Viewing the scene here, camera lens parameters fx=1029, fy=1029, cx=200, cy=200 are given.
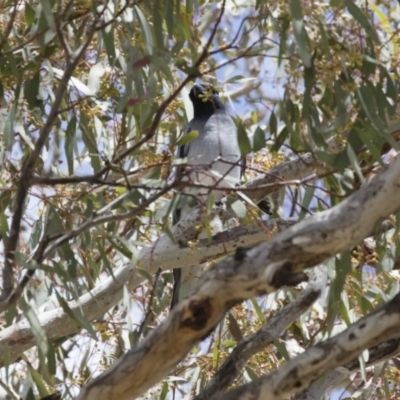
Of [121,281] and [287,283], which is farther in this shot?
[121,281]

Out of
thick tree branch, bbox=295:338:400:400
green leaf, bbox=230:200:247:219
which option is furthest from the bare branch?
thick tree branch, bbox=295:338:400:400

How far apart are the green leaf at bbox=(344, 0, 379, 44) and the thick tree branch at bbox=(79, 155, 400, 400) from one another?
1.28 feet

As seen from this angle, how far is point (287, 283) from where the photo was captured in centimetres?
189

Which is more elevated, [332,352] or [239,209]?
[239,209]

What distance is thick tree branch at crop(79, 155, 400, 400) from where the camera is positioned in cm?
189

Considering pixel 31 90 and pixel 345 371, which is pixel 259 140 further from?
pixel 345 371

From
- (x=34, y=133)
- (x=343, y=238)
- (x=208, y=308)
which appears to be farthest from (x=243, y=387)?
(x=34, y=133)

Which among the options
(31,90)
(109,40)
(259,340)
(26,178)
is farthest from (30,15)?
(259,340)

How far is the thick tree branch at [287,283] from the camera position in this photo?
1.89m

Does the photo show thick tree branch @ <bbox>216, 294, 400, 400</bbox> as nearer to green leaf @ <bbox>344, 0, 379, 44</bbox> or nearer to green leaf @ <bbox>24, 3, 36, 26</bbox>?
green leaf @ <bbox>344, 0, 379, 44</bbox>

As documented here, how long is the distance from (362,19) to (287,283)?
0.69 meters

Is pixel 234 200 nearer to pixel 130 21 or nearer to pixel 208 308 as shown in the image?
pixel 130 21

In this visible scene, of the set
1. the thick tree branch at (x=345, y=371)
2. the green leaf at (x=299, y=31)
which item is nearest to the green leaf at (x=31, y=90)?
the green leaf at (x=299, y=31)

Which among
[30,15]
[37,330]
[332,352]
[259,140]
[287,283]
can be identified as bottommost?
[332,352]
